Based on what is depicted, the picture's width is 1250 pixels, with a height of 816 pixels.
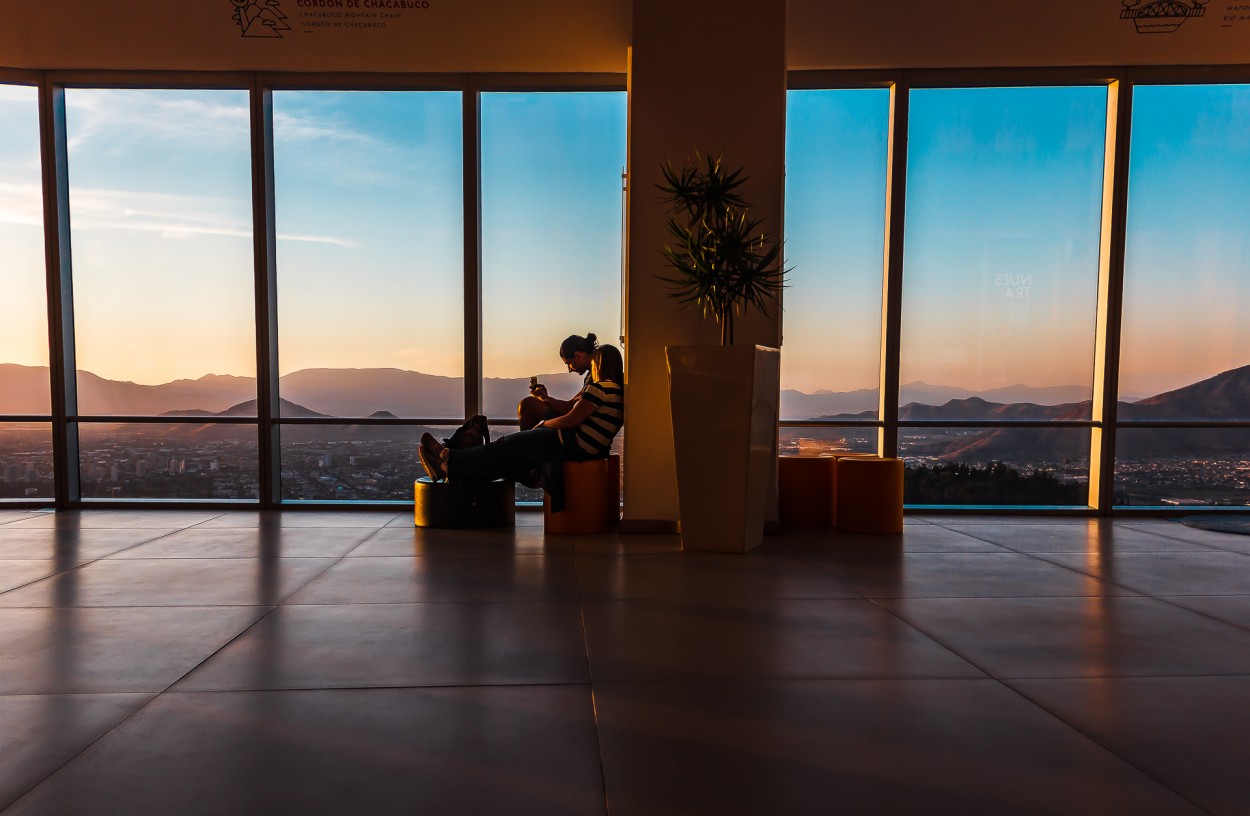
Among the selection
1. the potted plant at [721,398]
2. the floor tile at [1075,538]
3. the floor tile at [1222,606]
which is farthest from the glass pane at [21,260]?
the floor tile at [1222,606]

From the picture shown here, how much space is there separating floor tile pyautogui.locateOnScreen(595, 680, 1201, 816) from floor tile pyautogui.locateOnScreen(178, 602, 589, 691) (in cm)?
39

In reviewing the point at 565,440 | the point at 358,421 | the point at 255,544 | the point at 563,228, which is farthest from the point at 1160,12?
the point at 255,544

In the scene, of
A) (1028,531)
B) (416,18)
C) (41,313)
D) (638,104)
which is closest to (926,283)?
(1028,531)

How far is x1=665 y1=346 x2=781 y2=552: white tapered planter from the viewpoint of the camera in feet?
14.9

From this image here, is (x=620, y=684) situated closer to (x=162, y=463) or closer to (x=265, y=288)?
(x=265, y=288)

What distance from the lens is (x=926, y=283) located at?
6.27m

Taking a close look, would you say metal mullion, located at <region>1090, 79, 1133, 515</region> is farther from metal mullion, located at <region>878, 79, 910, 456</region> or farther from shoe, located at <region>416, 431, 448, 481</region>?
shoe, located at <region>416, 431, 448, 481</region>

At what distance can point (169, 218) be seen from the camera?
20.7 ft

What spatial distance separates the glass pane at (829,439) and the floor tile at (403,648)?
127 inches

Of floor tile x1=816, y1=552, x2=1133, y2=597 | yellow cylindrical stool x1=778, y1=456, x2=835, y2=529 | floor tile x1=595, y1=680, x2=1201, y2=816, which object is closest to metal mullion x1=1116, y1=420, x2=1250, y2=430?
floor tile x1=816, y1=552, x2=1133, y2=597

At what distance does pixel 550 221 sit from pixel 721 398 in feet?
8.32

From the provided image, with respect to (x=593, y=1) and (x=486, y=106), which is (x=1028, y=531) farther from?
(x=486, y=106)

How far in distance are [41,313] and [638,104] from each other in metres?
5.02

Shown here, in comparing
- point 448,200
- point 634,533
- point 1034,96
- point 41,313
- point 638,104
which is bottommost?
point 634,533
